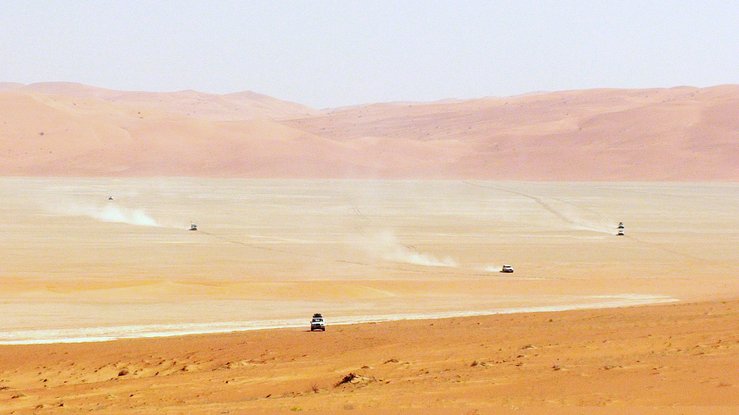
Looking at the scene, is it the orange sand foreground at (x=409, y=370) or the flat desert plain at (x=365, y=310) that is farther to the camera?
the flat desert plain at (x=365, y=310)

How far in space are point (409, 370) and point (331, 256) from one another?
2073 cm

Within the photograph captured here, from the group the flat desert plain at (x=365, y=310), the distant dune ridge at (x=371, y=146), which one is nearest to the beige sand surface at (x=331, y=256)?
the flat desert plain at (x=365, y=310)

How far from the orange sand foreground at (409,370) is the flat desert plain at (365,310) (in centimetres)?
4

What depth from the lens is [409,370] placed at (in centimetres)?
1374

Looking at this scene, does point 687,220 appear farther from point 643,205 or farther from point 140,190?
point 140,190

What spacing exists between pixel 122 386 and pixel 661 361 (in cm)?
598

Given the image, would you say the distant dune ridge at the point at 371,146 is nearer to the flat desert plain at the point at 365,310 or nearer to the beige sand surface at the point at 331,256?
the beige sand surface at the point at 331,256

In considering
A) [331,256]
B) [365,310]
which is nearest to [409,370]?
[365,310]

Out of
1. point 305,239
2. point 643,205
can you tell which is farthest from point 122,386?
point 643,205

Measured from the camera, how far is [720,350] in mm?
14055

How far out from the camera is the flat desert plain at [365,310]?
40.5 ft

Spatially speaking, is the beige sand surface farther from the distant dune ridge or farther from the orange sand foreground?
the distant dune ridge

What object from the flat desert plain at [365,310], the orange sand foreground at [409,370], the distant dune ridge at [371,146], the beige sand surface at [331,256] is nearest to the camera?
the orange sand foreground at [409,370]

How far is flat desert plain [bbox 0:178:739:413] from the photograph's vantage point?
40.5 ft
